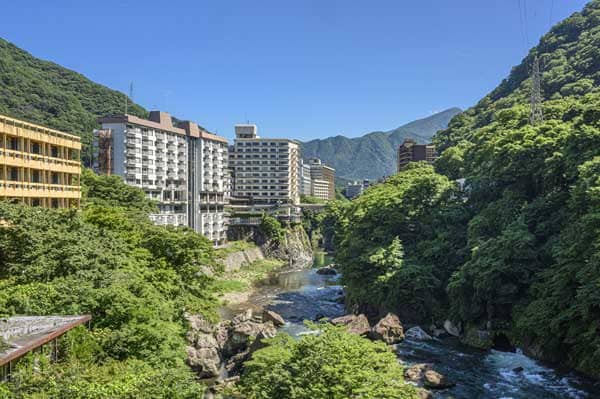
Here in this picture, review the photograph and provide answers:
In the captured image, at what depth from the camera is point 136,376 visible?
14.9 m

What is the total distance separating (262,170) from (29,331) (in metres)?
109

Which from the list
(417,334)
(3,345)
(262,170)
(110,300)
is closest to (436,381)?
(417,334)

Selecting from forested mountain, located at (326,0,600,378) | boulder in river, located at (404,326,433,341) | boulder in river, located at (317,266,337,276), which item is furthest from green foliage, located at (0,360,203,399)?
boulder in river, located at (317,266,337,276)

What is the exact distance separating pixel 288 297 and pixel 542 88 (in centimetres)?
6981

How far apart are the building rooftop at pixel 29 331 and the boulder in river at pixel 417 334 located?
28695mm

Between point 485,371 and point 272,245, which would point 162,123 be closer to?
point 272,245

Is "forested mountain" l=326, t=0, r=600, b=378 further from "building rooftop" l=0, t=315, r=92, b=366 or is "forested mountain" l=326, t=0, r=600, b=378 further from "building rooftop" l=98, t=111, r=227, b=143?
"building rooftop" l=98, t=111, r=227, b=143

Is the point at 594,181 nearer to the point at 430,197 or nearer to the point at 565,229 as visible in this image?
the point at 565,229

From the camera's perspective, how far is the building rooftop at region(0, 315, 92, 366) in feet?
44.0

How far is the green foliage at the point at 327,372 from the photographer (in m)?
16.3

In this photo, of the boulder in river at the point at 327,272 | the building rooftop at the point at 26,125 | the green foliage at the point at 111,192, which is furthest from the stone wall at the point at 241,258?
the building rooftop at the point at 26,125

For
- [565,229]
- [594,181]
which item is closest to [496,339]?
[565,229]

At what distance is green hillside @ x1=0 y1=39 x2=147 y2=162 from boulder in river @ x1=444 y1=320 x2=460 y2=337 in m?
86.5

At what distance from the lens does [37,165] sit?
1435 inches
